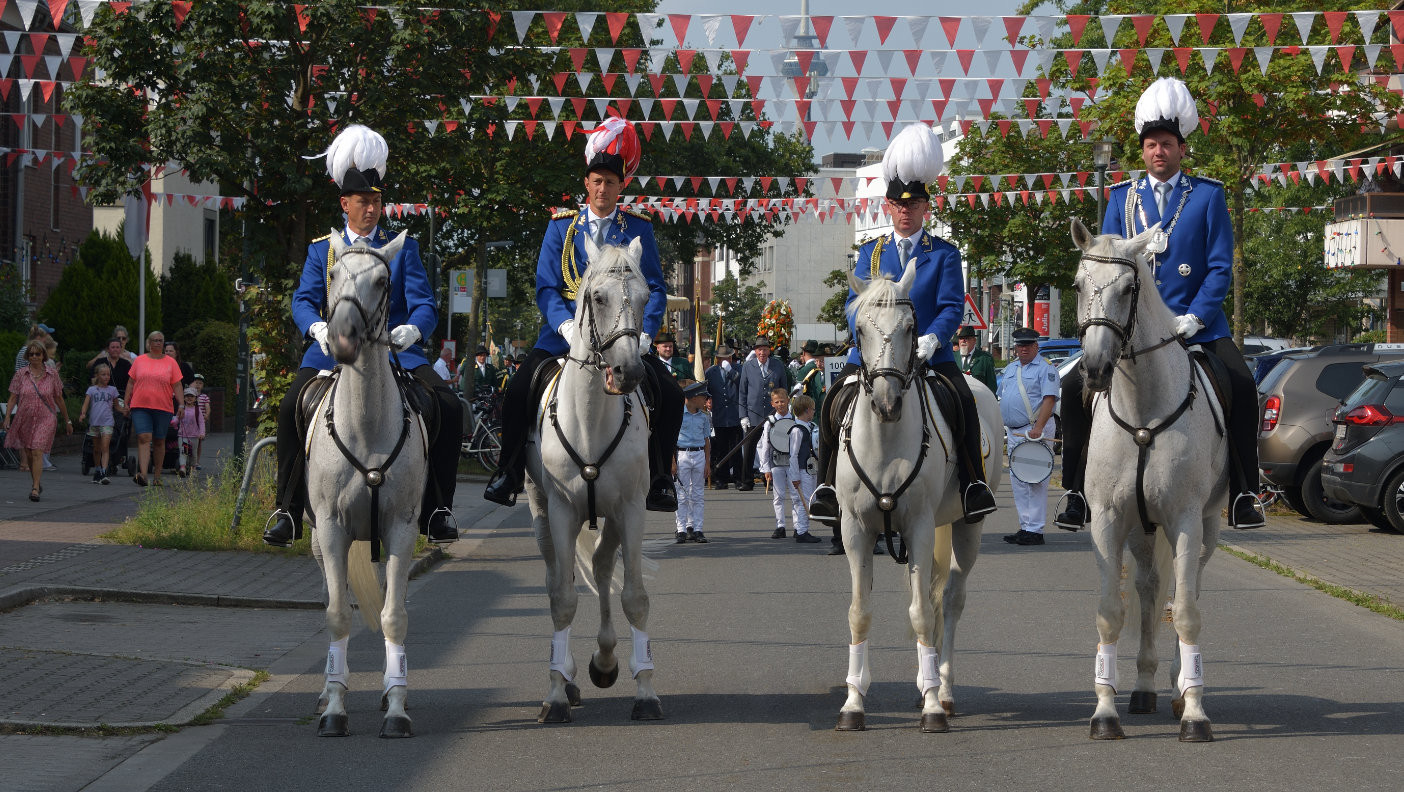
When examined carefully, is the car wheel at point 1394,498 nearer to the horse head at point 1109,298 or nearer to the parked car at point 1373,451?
the parked car at point 1373,451

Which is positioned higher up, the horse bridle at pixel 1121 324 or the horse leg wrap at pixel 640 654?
the horse bridle at pixel 1121 324

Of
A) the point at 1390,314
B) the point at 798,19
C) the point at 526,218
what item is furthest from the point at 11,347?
the point at 1390,314

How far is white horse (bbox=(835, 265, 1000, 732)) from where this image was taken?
298 inches

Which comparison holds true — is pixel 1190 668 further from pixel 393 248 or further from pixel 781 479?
pixel 781 479

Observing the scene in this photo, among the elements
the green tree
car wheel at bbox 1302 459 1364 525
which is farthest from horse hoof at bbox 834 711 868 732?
the green tree

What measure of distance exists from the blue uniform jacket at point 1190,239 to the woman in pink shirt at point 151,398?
53.5 ft

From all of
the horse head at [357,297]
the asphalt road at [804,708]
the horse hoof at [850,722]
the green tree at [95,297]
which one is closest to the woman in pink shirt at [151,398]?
the asphalt road at [804,708]

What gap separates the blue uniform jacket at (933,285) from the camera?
8469 millimetres

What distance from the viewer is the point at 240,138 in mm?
16062

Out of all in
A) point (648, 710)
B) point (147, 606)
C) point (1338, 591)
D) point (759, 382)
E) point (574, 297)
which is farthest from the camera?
point (759, 382)

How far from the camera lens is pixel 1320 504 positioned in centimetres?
1936

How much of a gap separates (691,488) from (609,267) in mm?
10379

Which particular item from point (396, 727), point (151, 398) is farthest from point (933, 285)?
point (151, 398)

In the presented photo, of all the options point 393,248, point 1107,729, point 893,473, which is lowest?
point 1107,729
